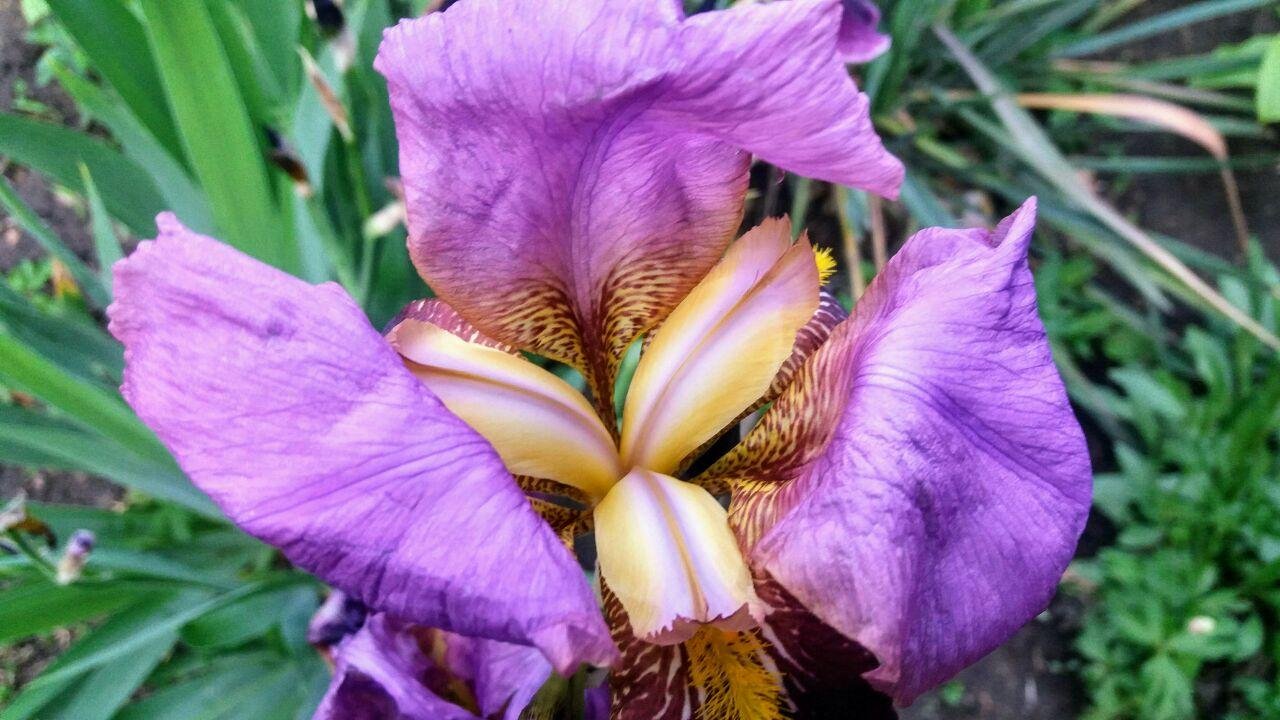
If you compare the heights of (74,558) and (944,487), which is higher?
(944,487)

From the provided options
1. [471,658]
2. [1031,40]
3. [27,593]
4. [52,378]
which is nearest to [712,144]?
[471,658]

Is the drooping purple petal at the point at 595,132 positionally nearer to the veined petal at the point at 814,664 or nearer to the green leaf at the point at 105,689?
the veined petal at the point at 814,664

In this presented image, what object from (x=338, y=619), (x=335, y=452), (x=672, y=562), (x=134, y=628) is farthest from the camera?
(x=134, y=628)

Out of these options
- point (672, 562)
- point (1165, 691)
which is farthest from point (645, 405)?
point (1165, 691)

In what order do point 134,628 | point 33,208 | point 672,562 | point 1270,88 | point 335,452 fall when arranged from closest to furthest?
point 335,452 → point 672,562 → point 134,628 → point 1270,88 → point 33,208

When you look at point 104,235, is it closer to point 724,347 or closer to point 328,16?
point 328,16

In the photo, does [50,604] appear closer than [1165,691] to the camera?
Yes
